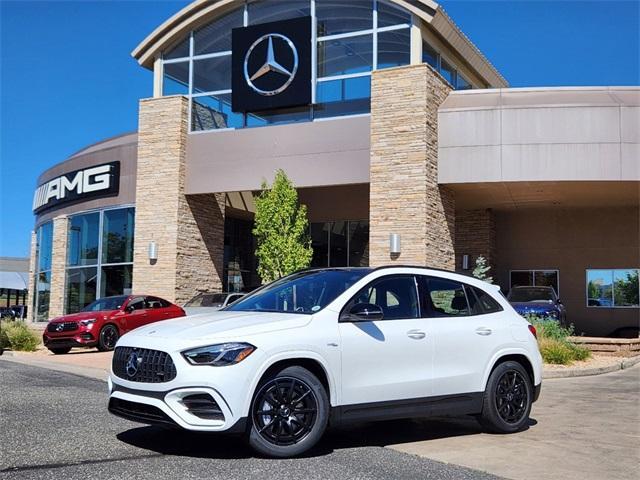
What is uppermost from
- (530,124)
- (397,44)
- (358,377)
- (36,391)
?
(397,44)

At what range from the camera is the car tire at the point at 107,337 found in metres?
17.8

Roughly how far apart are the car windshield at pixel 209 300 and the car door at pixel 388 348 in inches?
526

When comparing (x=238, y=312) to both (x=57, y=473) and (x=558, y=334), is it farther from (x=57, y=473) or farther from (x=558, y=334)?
(x=558, y=334)

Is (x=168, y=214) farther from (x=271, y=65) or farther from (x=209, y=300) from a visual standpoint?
(x=271, y=65)

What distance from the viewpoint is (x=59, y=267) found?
2797cm

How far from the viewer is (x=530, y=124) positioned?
64.8ft

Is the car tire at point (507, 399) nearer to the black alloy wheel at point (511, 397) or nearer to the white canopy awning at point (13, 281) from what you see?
the black alloy wheel at point (511, 397)

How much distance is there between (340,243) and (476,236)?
4.90 m

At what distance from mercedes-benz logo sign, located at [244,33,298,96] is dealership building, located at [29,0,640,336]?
45 millimetres

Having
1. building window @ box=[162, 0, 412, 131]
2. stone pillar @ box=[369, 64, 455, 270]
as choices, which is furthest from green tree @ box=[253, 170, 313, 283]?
building window @ box=[162, 0, 412, 131]

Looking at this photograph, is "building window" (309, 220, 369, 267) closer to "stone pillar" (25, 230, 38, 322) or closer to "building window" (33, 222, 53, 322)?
"building window" (33, 222, 53, 322)

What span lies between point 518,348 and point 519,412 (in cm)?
67

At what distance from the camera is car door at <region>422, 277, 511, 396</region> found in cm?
701

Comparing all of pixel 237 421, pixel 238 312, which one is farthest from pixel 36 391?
pixel 237 421
